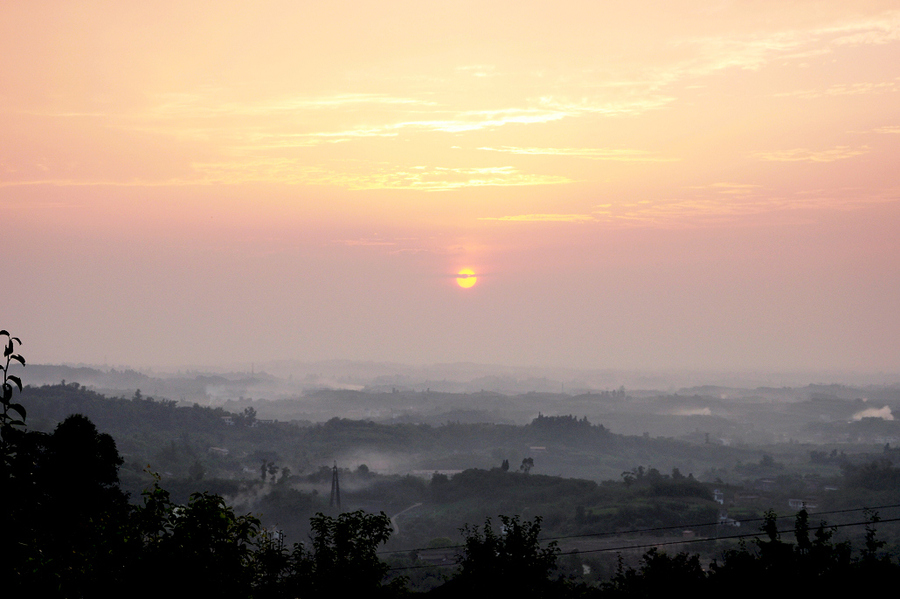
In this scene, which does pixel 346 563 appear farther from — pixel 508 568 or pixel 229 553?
pixel 229 553

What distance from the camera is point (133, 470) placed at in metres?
150

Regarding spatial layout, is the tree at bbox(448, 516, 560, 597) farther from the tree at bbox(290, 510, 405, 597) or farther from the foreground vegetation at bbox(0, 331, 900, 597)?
the tree at bbox(290, 510, 405, 597)

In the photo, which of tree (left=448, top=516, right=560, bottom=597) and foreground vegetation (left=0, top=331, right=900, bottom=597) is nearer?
foreground vegetation (left=0, top=331, right=900, bottom=597)

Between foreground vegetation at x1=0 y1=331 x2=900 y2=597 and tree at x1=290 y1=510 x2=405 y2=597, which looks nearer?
foreground vegetation at x1=0 y1=331 x2=900 y2=597

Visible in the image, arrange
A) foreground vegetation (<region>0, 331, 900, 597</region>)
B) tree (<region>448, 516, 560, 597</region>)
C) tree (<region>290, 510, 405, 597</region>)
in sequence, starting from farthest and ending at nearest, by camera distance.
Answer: tree (<region>448, 516, 560, 597</region>)
tree (<region>290, 510, 405, 597</region>)
foreground vegetation (<region>0, 331, 900, 597</region>)

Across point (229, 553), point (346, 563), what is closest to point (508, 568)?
point (346, 563)

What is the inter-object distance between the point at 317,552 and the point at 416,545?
10136 cm

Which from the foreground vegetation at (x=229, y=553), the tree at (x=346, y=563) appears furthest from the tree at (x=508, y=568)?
the tree at (x=346, y=563)

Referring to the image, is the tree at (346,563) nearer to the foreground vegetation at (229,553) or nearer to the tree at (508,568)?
the foreground vegetation at (229,553)

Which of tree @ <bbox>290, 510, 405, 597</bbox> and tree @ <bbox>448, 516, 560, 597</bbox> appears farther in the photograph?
tree @ <bbox>448, 516, 560, 597</bbox>

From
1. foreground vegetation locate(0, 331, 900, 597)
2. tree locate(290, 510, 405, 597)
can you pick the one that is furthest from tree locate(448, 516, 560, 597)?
tree locate(290, 510, 405, 597)

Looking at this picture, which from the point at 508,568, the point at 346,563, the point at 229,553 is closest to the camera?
the point at 229,553

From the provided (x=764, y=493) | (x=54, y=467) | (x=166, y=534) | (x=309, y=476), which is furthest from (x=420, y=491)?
(x=166, y=534)

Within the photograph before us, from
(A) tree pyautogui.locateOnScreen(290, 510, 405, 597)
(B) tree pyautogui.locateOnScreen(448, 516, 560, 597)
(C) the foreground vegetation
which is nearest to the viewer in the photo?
(C) the foreground vegetation
